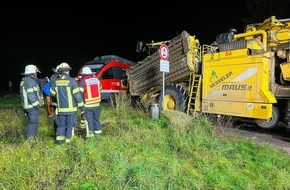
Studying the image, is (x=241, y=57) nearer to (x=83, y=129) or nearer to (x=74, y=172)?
(x=83, y=129)

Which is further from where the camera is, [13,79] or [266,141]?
[13,79]

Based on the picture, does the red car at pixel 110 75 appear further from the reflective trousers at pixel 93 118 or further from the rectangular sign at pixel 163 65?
the reflective trousers at pixel 93 118

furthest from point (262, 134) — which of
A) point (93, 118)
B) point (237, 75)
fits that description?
point (93, 118)

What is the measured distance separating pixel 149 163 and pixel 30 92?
137 inches

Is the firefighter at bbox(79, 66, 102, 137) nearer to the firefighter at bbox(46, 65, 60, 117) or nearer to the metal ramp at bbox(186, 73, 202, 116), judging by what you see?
the firefighter at bbox(46, 65, 60, 117)

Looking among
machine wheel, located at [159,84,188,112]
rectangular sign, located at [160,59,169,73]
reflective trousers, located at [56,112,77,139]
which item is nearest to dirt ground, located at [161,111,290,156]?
rectangular sign, located at [160,59,169,73]

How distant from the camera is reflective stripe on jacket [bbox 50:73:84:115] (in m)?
6.65

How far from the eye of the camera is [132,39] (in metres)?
38.3

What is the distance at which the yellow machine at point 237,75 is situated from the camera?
26.9 feet

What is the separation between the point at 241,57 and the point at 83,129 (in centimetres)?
447

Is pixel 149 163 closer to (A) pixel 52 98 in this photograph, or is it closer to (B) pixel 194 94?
(A) pixel 52 98

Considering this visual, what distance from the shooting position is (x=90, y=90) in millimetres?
7480

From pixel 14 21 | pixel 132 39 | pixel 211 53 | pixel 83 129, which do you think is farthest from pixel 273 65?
pixel 14 21

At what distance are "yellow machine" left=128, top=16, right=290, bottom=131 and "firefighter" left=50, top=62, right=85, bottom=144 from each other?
4.21m
